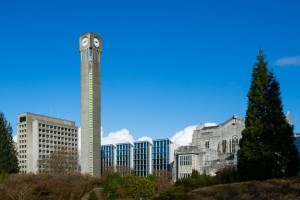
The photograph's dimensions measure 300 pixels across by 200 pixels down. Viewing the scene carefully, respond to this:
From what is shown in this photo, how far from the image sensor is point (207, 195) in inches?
1220

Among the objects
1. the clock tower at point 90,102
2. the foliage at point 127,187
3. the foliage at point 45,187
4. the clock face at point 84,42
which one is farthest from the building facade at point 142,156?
the foliage at point 127,187

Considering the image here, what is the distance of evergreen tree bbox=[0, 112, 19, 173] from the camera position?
186 ft

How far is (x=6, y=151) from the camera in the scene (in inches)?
2248

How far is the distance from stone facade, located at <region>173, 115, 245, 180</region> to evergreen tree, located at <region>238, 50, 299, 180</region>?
30.2m

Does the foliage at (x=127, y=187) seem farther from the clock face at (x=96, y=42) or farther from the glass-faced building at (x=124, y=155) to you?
the glass-faced building at (x=124, y=155)

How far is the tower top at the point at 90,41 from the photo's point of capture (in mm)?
83375

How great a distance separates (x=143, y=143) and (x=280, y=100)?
310 feet

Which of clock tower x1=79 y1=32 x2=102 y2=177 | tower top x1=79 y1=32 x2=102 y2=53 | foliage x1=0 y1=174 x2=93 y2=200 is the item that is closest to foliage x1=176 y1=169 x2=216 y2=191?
foliage x1=0 y1=174 x2=93 y2=200

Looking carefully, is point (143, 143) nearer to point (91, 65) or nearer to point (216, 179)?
point (91, 65)

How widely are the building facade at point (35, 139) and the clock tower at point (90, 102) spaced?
60.1 meters

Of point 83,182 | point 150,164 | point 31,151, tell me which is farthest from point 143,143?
point 83,182

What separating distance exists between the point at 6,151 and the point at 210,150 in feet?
116

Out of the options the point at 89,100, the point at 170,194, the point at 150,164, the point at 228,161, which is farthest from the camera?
the point at 150,164

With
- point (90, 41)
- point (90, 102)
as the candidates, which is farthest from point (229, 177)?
point (90, 41)
